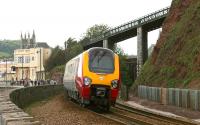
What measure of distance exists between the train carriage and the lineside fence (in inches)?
217

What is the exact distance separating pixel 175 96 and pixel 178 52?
35.7ft

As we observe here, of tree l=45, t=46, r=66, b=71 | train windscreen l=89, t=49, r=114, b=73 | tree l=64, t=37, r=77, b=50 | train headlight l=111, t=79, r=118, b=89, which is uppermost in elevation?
tree l=64, t=37, r=77, b=50

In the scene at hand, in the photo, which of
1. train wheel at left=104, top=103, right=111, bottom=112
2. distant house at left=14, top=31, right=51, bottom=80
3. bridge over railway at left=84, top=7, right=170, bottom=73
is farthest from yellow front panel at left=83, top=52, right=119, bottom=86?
distant house at left=14, top=31, right=51, bottom=80

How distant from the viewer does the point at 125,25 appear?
71.6m

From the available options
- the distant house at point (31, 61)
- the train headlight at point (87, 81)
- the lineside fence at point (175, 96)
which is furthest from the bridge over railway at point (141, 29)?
the distant house at point (31, 61)

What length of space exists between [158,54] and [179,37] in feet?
16.2

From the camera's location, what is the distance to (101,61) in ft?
87.3

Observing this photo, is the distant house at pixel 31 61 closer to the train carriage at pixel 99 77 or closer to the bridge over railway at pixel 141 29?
the bridge over railway at pixel 141 29

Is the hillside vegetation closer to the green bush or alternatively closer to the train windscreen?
the train windscreen

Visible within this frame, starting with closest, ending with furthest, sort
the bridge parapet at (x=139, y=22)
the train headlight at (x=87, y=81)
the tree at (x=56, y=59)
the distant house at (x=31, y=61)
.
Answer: the train headlight at (x=87, y=81), the bridge parapet at (x=139, y=22), the tree at (x=56, y=59), the distant house at (x=31, y=61)

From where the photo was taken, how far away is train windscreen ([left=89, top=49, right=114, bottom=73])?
2625 centimetres

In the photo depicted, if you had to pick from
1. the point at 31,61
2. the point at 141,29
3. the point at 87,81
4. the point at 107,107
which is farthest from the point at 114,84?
the point at 31,61

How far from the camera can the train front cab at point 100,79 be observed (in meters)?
25.6

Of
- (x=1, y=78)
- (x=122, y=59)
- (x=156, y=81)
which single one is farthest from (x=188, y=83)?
(x=1, y=78)
